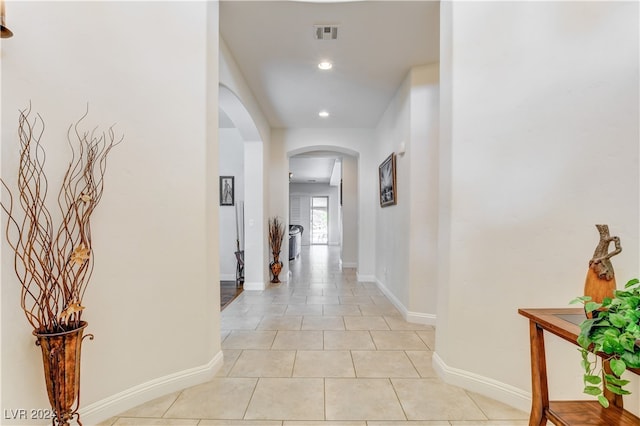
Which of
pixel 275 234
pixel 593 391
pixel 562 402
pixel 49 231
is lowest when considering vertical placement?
pixel 562 402

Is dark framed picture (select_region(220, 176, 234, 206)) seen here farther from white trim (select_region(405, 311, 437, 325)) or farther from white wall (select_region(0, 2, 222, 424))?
white trim (select_region(405, 311, 437, 325))

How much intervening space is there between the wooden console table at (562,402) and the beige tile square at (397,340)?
4.91ft

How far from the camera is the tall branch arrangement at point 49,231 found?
144 cm

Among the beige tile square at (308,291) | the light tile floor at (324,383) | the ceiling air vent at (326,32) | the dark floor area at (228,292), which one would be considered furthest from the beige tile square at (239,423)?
the ceiling air vent at (326,32)

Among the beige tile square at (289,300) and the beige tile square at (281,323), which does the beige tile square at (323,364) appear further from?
the beige tile square at (289,300)

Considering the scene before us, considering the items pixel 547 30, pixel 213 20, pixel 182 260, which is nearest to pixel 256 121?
pixel 213 20

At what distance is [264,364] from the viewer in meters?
2.46

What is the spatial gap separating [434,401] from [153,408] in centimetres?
178

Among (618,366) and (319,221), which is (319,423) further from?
(319,221)

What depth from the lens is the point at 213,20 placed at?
2.34 meters

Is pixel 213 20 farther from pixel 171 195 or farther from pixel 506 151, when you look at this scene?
pixel 506 151

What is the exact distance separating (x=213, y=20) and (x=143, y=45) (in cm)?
65

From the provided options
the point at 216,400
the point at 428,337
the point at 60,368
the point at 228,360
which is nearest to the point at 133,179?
the point at 60,368

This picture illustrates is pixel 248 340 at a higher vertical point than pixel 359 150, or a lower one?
lower
